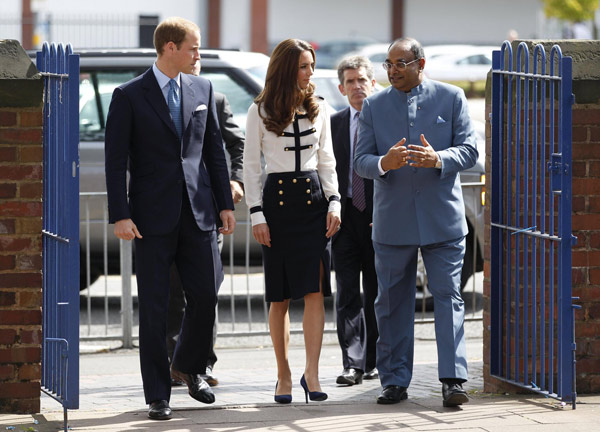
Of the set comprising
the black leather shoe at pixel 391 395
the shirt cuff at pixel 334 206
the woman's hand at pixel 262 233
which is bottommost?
the black leather shoe at pixel 391 395

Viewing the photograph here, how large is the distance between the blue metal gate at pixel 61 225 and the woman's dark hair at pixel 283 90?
1.03 metres

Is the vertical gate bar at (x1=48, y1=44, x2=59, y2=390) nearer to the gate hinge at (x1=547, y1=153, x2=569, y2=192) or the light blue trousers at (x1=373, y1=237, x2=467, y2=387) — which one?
the light blue trousers at (x1=373, y1=237, x2=467, y2=387)

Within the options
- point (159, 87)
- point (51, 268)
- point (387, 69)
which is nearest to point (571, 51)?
point (387, 69)

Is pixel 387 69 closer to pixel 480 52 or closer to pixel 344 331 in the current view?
pixel 344 331

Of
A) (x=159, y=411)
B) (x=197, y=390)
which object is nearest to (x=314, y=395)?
(x=197, y=390)

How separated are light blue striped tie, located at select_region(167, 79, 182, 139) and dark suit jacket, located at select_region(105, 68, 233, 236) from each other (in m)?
0.03

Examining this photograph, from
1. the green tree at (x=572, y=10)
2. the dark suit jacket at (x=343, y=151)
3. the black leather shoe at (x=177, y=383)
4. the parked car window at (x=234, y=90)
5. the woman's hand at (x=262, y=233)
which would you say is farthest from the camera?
the green tree at (x=572, y=10)

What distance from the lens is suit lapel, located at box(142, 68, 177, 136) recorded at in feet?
19.2

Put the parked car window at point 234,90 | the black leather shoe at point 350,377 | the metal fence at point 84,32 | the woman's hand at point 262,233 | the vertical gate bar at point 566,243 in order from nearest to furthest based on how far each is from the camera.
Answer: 1. the vertical gate bar at point 566,243
2. the woman's hand at point 262,233
3. the black leather shoe at point 350,377
4. the parked car window at point 234,90
5. the metal fence at point 84,32

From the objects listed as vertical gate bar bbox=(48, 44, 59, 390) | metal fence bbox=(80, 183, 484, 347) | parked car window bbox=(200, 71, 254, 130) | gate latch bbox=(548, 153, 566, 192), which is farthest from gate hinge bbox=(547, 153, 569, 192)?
parked car window bbox=(200, 71, 254, 130)

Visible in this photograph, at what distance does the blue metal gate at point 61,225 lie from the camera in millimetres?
5473

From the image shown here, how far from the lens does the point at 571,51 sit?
5820 millimetres

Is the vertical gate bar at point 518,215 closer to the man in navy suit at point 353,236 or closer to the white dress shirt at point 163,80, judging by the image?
the man in navy suit at point 353,236

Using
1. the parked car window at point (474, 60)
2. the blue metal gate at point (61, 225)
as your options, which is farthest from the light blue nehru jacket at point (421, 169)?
the parked car window at point (474, 60)
